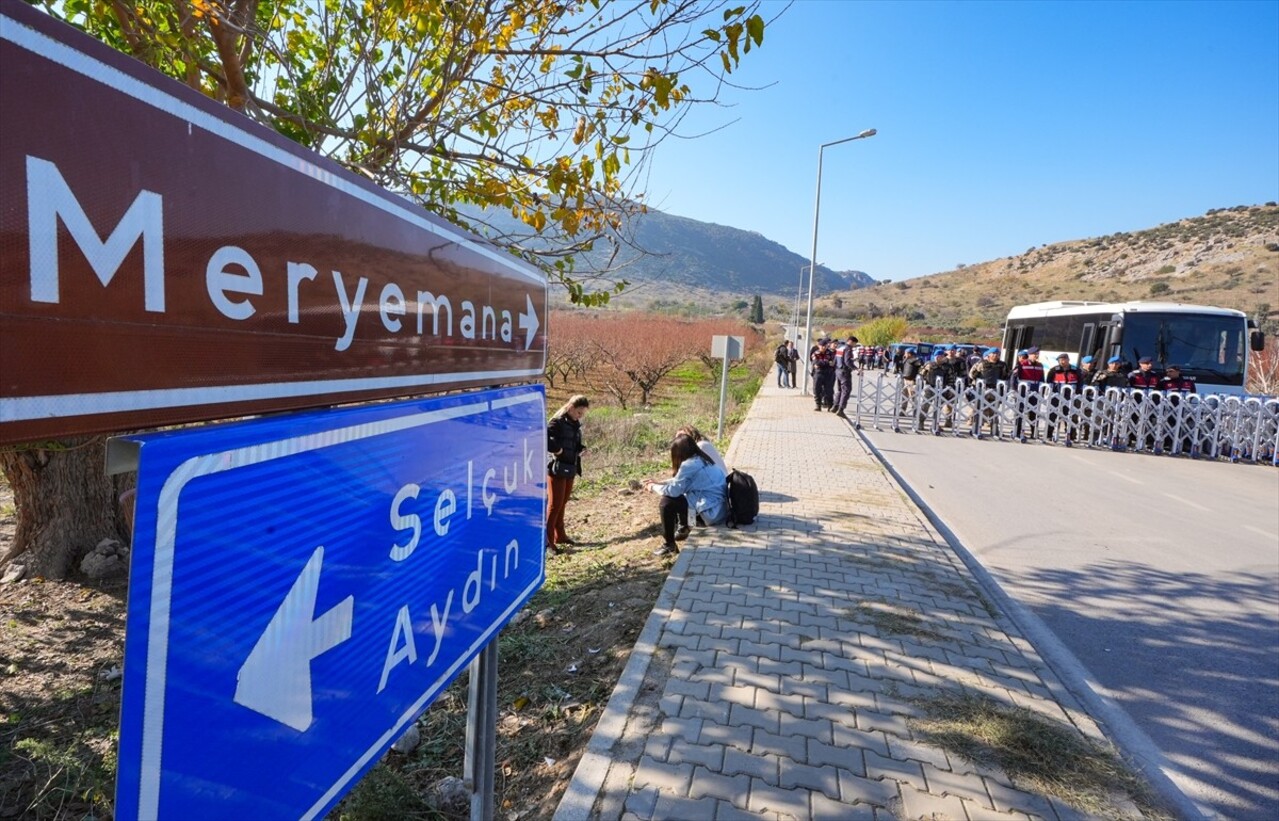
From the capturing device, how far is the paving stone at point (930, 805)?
8.66 ft

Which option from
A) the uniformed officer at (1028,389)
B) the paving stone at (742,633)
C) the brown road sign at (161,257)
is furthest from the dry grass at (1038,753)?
the uniformed officer at (1028,389)

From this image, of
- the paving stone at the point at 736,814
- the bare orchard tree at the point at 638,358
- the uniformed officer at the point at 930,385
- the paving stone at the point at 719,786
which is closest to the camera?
the paving stone at the point at 736,814

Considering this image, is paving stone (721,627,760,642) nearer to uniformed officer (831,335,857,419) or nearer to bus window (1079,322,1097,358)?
uniformed officer (831,335,857,419)

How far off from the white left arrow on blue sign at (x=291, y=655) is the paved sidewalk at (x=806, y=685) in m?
1.99

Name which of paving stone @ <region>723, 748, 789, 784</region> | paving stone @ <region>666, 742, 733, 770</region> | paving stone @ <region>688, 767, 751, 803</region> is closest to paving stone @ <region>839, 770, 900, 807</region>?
paving stone @ <region>723, 748, 789, 784</region>

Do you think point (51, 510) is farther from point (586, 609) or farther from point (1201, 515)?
point (1201, 515)

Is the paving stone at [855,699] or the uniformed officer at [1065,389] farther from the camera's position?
the uniformed officer at [1065,389]

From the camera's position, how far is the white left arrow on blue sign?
830 mm

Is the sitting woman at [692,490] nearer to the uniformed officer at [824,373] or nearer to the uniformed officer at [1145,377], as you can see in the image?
the uniformed officer at [824,373]

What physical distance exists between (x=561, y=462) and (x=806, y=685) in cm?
374

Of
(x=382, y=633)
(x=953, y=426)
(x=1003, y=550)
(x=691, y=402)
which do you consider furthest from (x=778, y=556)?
(x=691, y=402)

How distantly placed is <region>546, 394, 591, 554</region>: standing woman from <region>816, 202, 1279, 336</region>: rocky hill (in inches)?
1854

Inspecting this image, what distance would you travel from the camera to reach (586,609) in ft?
16.6

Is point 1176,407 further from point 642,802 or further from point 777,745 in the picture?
point 642,802
